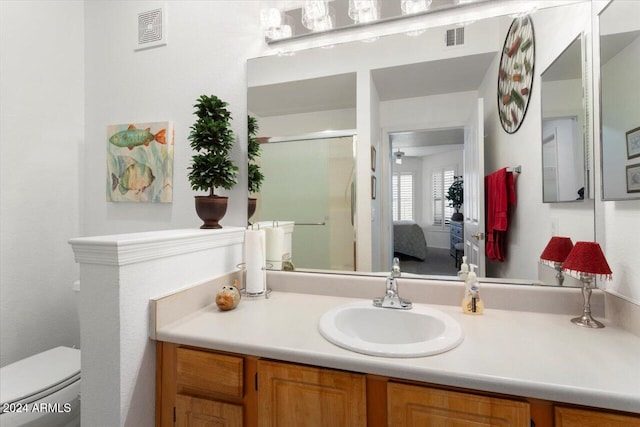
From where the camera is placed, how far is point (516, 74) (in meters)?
1.27

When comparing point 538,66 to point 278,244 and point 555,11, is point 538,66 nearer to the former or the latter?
point 555,11

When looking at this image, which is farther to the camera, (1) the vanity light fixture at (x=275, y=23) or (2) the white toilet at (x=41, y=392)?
(1) the vanity light fixture at (x=275, y=23)

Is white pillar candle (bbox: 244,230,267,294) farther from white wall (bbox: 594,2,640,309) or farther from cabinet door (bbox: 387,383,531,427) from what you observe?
white wall (bbox: 594,2,640,309)

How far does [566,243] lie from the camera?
3.66 feet

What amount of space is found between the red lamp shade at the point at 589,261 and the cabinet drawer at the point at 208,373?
1.11 metres

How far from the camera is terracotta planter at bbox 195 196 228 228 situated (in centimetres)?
137

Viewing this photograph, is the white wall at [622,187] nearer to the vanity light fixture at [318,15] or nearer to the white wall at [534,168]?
the white wall at [534,168]

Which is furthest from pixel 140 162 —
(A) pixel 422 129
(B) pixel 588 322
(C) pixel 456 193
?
(B) pixel 588 322

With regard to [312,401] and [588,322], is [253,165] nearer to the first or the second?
[312,401]

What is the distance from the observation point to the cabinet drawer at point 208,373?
931mm

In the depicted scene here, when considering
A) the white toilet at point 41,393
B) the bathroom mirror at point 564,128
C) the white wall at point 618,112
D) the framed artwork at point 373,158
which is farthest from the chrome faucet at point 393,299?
the white toilet at point 41,393

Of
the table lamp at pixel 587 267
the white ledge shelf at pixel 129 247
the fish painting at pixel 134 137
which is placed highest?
the fish painting at pixel 134 137

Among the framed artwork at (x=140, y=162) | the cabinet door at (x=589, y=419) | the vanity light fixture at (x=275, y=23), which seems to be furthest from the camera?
the framed artwork at (x=140, y=162)

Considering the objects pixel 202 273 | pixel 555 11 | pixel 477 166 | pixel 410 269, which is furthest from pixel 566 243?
pixel 202 273
